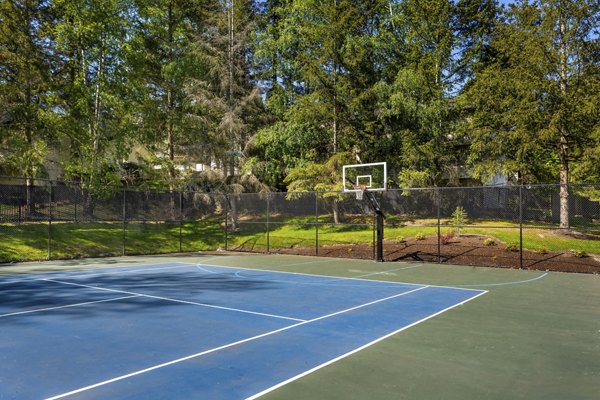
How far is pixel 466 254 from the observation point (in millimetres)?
16781

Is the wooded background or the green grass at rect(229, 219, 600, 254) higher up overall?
the wooded background

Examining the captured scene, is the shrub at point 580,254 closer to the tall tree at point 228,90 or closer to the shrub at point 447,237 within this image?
the shrub at point 447,237

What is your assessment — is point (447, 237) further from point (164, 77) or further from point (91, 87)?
point (91, 87)

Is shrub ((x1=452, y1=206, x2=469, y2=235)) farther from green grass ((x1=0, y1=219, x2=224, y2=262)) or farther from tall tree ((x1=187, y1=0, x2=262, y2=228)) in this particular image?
tall tree ((x1=187, y1=0, x2=262, y2=228))

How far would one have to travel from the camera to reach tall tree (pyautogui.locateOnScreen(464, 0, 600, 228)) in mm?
19422

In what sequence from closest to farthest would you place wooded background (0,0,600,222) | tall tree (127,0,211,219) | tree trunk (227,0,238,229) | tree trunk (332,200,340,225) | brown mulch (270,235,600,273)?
brown mulch (270,235,600,273) → wooded background (0,0,600,222) → tree trunk (332,200,340,225) → tall tree (127,0,211,219) → tree trunk (227,0,238,229)

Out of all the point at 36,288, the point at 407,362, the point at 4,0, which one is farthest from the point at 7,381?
the point at 4,0

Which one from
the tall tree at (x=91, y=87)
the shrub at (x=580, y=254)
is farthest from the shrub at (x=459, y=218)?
the tall tree at (x=91, y=87)

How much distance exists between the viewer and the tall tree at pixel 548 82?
63.7ft

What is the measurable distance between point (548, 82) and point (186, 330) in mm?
19614

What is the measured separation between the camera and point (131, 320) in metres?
7.32

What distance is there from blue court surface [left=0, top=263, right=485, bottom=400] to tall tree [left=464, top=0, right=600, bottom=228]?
42.6 feet

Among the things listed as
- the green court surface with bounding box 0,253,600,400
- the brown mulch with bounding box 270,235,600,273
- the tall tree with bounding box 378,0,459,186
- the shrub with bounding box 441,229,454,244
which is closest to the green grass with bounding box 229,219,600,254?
the shrub with bounding box 441,229,454,244

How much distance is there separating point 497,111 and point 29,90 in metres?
24.3
